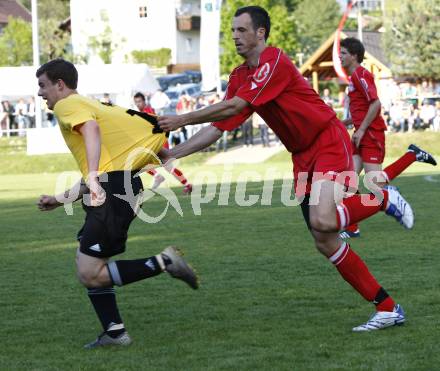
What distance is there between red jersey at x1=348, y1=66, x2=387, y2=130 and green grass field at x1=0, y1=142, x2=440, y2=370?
4.29 feet

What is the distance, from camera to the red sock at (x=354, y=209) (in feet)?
21.6

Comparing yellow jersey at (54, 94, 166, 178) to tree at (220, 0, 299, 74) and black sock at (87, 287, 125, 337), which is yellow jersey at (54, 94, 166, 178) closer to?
black sock at (87, 287, 125, 337)

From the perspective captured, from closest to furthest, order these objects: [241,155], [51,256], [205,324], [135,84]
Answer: [205,324]
[51,256]
[241,155]
[135,84]

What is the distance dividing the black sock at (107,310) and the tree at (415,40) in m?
47.8

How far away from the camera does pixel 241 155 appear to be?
31.7 meters

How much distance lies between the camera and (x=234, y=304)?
7.66 m

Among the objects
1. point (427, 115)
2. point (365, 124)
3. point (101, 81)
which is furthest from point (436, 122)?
point (365, 124)

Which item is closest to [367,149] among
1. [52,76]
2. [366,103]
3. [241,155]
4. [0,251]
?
[366,103]

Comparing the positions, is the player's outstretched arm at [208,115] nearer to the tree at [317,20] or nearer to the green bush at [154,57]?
the green bush at [154,57]

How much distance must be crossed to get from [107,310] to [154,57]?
234 feet

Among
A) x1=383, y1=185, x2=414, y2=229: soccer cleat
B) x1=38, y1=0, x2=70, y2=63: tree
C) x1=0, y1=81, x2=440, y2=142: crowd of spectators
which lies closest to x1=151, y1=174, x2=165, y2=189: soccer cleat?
x1=0, y1=81, x2=440, y2=142: crowd of spectators

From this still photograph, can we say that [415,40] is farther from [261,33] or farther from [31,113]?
[261,33]

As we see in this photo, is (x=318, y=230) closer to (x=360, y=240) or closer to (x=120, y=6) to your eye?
(x=360, y=240)

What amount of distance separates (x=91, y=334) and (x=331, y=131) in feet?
6.83
